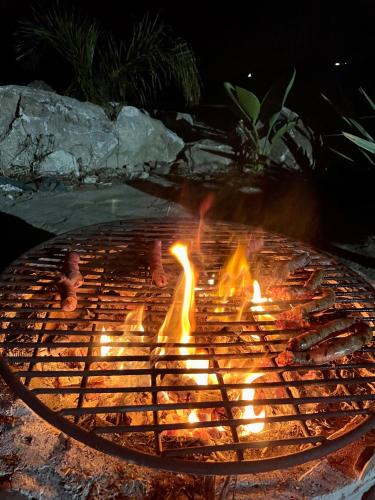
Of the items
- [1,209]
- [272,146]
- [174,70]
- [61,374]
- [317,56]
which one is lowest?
[1,209]

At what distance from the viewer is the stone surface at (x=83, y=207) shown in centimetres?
484

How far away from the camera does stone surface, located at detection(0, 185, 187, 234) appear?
484 cm

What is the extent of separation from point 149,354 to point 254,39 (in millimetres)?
8476

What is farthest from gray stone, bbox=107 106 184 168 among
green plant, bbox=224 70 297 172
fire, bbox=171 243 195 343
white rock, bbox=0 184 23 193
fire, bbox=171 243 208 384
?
fire, bbox=171 243 208 384

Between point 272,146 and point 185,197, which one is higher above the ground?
point 272,146

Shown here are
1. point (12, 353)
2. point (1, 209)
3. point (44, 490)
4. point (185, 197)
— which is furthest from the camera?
point (185, 197)

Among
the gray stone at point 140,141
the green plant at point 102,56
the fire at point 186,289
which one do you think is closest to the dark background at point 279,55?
the green plant at point 102,56

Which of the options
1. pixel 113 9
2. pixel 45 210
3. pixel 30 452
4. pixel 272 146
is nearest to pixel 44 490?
pixel 30 452

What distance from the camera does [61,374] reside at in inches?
68.3

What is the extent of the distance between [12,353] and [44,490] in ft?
2.79

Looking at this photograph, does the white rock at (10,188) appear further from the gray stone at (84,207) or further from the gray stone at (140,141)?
the gray stone at (140,141)

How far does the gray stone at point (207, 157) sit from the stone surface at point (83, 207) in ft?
4.09

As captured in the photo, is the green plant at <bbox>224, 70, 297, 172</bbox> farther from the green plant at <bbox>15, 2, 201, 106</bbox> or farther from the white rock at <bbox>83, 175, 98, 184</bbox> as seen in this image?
the white rock at <bbox>83, 175, 98, 184</bbox>

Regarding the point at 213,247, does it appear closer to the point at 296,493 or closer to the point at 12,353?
the point at 12,353
